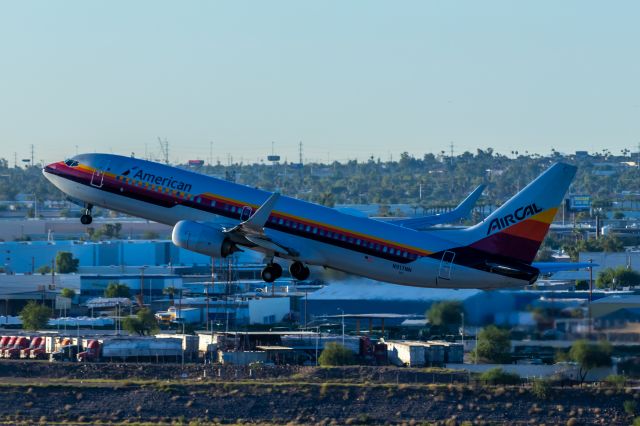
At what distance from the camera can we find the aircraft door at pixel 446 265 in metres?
78.1

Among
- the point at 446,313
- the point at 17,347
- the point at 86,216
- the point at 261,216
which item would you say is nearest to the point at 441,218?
the point at 446,313

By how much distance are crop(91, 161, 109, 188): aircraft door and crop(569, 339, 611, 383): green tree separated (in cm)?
2324

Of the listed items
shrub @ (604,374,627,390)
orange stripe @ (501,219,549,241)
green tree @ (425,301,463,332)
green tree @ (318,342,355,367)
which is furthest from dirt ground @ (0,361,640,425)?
orange stripe @ (501,219,549,241)

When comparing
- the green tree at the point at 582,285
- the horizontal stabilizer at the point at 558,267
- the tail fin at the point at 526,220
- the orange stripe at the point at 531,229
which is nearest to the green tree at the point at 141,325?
the green tree at the point at 582,285

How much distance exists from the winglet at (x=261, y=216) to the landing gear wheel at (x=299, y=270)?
11.2 feet

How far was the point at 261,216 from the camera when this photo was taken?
7825cm

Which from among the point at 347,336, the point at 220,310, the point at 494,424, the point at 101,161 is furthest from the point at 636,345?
the point at 220,310

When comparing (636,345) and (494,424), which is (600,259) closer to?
(494,424)

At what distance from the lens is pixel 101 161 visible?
84.4m

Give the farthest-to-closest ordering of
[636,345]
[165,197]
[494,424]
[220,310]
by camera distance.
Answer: [220,310], [494,424], [165,197], [636,345]

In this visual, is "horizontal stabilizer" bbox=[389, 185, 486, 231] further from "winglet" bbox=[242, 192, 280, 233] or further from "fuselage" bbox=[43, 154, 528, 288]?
"winglet" bbox=[242, 192, 280, 233]

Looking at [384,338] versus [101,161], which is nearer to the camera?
[101,161]

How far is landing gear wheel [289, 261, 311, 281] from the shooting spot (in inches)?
3221

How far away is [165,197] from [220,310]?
5436 cm
